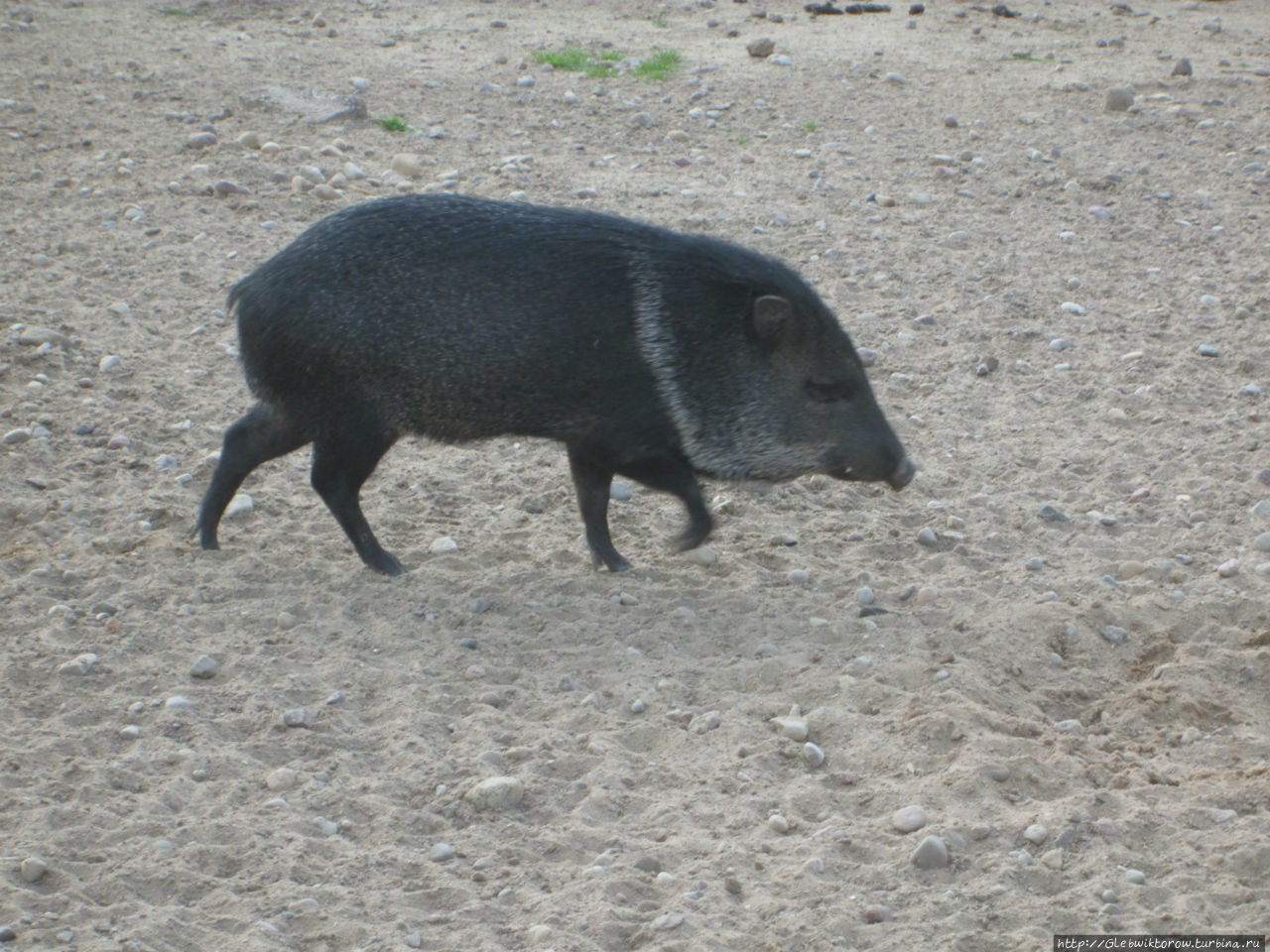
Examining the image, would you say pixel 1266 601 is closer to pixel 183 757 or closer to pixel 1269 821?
pixel 1269 821

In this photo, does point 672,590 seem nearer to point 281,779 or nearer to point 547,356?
point 547,356

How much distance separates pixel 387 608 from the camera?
4.82m

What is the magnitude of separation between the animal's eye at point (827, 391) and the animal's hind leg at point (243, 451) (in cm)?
179

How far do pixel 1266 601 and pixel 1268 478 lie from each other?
38.7 inches

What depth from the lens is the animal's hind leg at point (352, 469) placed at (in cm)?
487

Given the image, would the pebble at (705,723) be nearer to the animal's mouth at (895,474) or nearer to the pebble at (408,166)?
the animal's mouth at (895,474)

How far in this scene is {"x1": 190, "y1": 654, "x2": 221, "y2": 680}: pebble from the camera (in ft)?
14.1

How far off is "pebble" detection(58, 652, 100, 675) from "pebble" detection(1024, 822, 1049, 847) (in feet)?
8.92

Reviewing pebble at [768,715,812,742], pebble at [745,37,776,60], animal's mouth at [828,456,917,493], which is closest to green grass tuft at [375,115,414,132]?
pebble at [745,37,776,60]

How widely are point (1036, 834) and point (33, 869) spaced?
2.41m

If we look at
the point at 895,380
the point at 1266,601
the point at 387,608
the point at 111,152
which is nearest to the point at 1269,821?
the point at 1266,601

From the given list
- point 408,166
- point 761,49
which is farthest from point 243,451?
point 761,49

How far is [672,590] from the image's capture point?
5051 mm

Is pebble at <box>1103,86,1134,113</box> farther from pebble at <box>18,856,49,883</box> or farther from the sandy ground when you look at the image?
pebble at <box>18,856,49,883</box>
